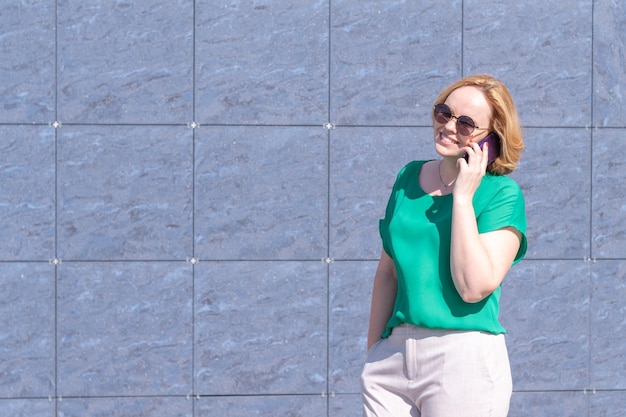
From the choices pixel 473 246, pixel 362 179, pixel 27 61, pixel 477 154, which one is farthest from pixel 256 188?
pixel 473 246

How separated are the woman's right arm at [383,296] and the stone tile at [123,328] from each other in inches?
90.1

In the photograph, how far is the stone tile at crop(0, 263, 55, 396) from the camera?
5.18 meters

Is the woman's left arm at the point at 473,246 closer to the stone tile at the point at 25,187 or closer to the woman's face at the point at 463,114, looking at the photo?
the woman's face at the point at 463,114

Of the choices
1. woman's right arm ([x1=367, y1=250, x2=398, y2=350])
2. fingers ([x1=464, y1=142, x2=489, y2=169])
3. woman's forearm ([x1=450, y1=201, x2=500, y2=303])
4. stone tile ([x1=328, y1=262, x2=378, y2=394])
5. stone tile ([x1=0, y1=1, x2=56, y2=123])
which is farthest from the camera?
stone tile ([x1=328, y1=262, x2=378, y2=394])

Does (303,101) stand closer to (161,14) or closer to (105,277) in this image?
(161,14)

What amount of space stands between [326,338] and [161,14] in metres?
1.84

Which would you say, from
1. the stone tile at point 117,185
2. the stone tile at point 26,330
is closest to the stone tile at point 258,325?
Result: the stone tile at point 117,185

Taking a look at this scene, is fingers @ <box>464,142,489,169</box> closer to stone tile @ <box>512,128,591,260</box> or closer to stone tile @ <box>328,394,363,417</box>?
stone tile @ <box>512,128,591,260</box>

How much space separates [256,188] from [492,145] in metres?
2.39

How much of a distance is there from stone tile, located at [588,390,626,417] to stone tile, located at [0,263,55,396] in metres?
2.80

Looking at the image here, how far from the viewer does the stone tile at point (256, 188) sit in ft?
17.1

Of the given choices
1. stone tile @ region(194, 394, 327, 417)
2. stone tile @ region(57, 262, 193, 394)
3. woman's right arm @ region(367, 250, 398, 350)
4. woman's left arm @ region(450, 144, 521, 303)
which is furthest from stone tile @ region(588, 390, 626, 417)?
woman's left arm @ region(450, 144, 521, 303)

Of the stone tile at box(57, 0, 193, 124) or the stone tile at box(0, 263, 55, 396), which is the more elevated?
the stone tile at box(57, 0, 193, 124)

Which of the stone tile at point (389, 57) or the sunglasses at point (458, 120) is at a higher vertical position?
the stone tile at point (389, 57)
